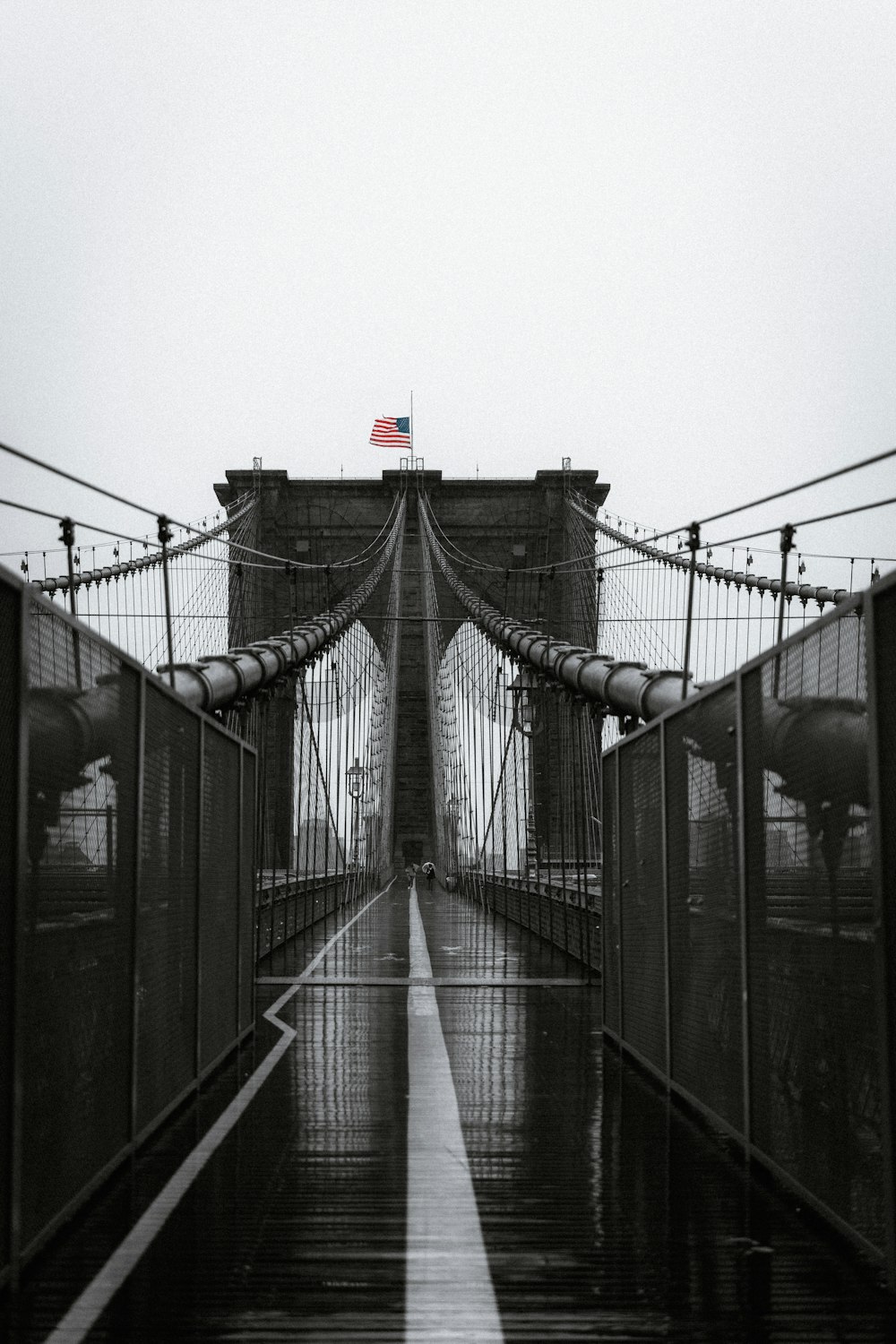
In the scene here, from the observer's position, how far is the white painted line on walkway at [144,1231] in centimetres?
287

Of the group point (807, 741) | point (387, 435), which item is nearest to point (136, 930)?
point (807, 741)

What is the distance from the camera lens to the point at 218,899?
21.2ft

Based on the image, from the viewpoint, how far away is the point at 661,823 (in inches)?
233

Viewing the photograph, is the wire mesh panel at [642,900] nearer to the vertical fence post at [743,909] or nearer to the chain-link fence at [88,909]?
the vertical fence post at [743,909]

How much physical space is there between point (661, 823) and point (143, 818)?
2.20 metres

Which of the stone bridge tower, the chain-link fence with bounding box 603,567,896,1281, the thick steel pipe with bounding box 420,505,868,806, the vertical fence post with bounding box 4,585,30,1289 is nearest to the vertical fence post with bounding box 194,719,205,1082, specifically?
the chain-link fence with bounding box 603,567,896,1281

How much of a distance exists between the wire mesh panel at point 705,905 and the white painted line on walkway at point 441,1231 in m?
0.86

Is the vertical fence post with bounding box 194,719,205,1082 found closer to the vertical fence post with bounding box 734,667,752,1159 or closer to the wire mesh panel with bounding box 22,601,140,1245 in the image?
the wire mesh panel with bounding box 22,601,140,1245

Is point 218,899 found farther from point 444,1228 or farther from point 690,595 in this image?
point 444,1228

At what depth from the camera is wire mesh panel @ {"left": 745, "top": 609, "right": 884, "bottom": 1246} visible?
3.32 m

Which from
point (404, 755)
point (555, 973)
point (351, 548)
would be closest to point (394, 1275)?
point (555, 973)

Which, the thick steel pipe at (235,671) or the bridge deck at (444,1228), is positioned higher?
the thick steel pipe at (235,671)

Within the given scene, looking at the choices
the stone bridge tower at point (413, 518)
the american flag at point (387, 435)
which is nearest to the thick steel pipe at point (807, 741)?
the american flag at point (387, 435)

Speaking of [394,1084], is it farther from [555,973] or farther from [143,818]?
[555,973]
